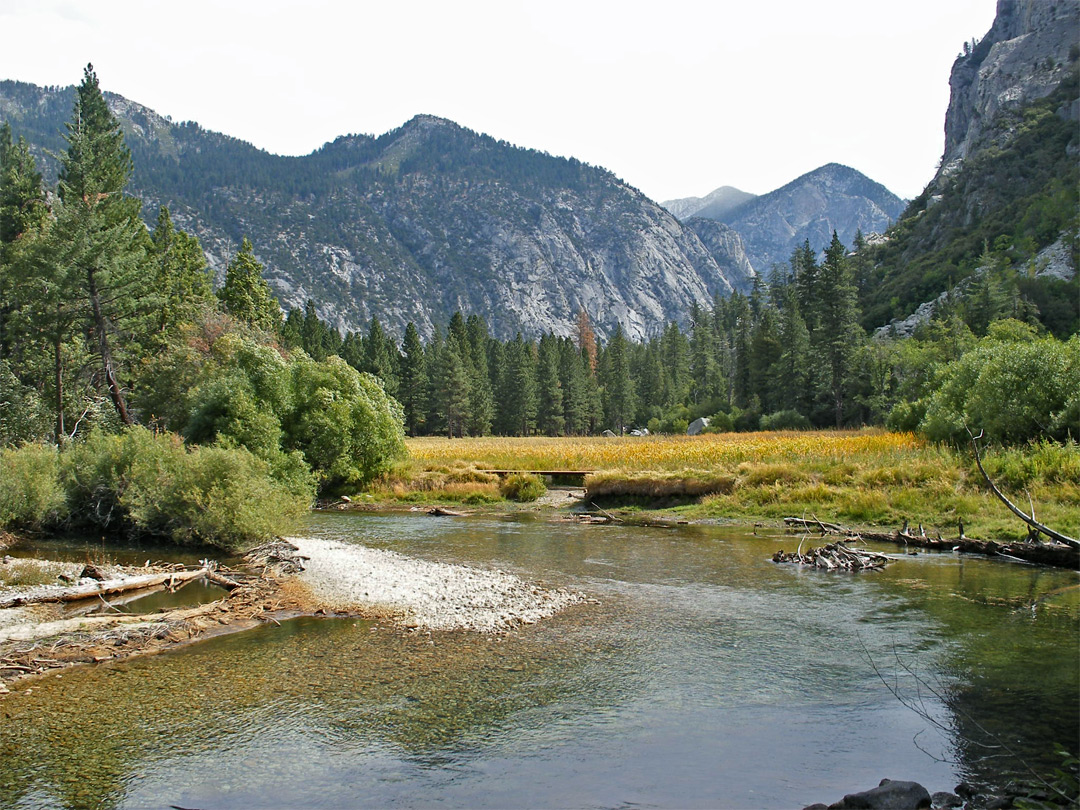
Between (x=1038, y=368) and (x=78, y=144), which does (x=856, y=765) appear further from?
(x=78, y=144)

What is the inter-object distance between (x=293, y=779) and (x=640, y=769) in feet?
12.6

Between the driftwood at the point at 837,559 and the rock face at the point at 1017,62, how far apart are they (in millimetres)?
131083

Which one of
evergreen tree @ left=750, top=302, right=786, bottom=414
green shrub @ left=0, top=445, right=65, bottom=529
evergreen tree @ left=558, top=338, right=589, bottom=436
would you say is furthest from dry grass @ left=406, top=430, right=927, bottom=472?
evergreen tree @ left=558, top=338, right=589, bottom=436

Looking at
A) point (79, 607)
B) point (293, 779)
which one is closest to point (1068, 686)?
point (293, 779)

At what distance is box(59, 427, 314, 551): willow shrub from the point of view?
67.4 feet

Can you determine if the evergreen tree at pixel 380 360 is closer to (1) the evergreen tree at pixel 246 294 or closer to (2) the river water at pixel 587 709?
(1) the evergreen tree at pixel 246 294

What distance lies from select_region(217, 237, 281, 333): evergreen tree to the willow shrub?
3053 centimetres

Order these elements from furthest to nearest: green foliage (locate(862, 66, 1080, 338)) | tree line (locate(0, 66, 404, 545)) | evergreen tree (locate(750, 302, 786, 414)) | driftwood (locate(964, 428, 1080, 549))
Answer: evergreen tree (locate(750, 302, 786, 414)), green foliage (locate(862, 66, 1080, 338)), tree line (locate(0, 66, 404, 545)), driftwood (locate(964, 428, 1080, 549))

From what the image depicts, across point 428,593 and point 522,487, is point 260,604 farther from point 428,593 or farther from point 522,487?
point 522,487

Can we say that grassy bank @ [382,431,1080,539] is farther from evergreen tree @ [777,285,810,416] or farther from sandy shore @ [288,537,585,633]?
evergreen tree @ [777,285,810,416]

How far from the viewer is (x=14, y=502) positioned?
74.7 ft

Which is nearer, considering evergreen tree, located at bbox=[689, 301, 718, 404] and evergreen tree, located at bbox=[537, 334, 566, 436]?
evergreen tree, located at bbox=[537, 334, 566, 436]

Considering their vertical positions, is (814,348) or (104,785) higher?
(814,348)

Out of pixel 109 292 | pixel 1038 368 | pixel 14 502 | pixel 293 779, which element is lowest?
pixel 293 779
